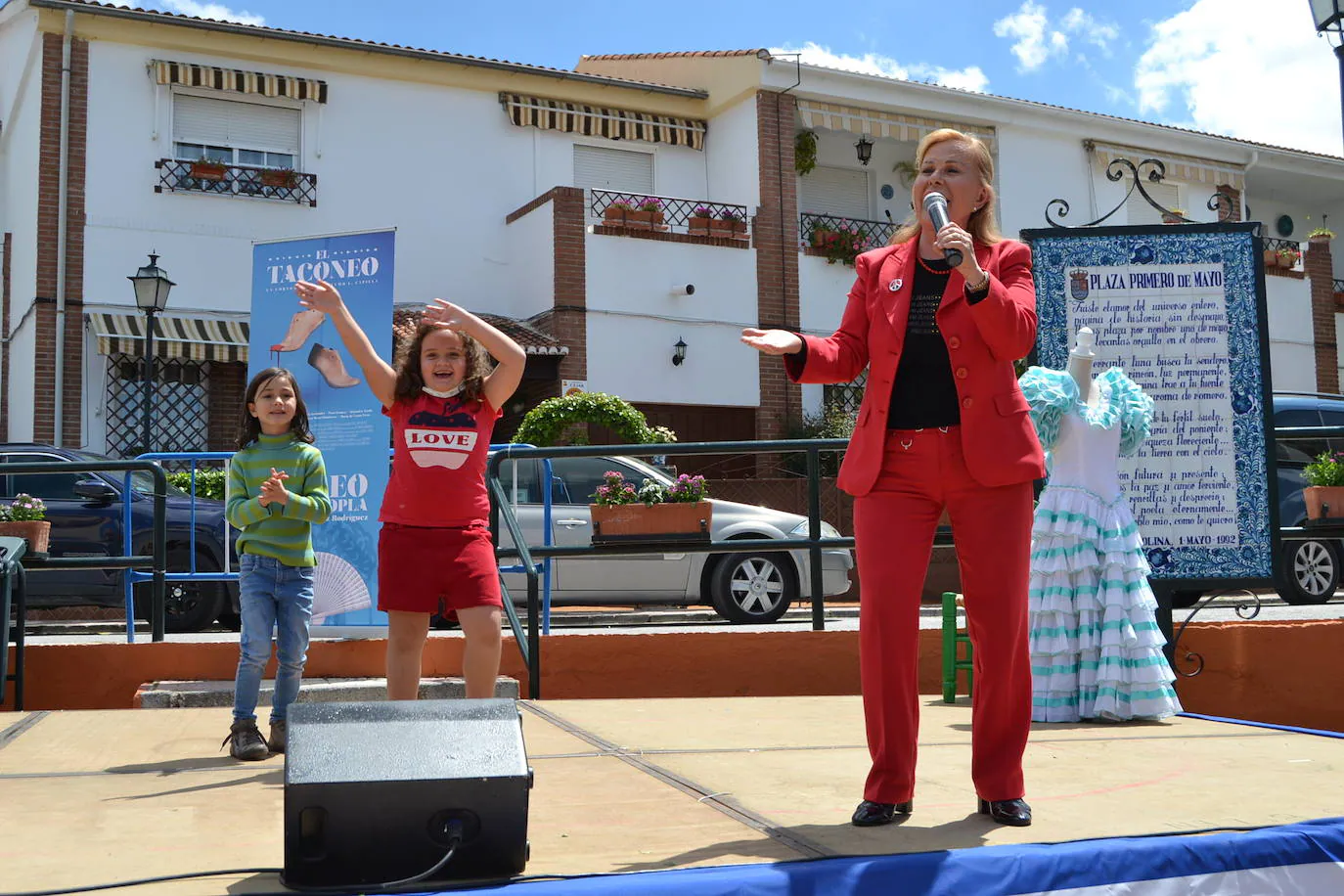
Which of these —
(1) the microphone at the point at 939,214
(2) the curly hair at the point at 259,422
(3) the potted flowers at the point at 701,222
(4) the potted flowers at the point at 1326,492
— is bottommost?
(4) the potted flowers at the point at 1326,492

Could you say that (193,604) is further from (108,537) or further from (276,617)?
(276,617)

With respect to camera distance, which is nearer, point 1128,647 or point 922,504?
point 922,504

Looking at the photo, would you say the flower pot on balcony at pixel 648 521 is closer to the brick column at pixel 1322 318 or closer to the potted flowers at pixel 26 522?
the potted flowers at pixel 26 522

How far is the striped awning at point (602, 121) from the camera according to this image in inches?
768

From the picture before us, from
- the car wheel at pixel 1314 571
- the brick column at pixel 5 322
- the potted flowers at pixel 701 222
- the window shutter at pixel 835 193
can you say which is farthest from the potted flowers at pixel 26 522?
the window shutter at pixel 835 193

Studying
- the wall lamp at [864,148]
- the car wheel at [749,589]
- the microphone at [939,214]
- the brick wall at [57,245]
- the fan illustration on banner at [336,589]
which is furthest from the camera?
the wall lamp at [864,148]

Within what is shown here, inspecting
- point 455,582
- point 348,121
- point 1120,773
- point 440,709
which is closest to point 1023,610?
point 1120,773

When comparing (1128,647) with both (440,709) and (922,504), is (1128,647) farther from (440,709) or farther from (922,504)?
(440,709)

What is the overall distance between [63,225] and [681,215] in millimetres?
8430

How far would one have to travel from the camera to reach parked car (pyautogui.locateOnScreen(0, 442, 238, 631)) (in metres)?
10.3

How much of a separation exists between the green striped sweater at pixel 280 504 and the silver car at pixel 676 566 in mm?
5647

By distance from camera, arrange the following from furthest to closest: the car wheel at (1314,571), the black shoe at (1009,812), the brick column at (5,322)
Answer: the brick column at (5,322) < the car wheel at (1314,571) < the black shoe at (1009,812)

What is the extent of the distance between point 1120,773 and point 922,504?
1371mm

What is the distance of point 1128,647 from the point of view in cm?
544
